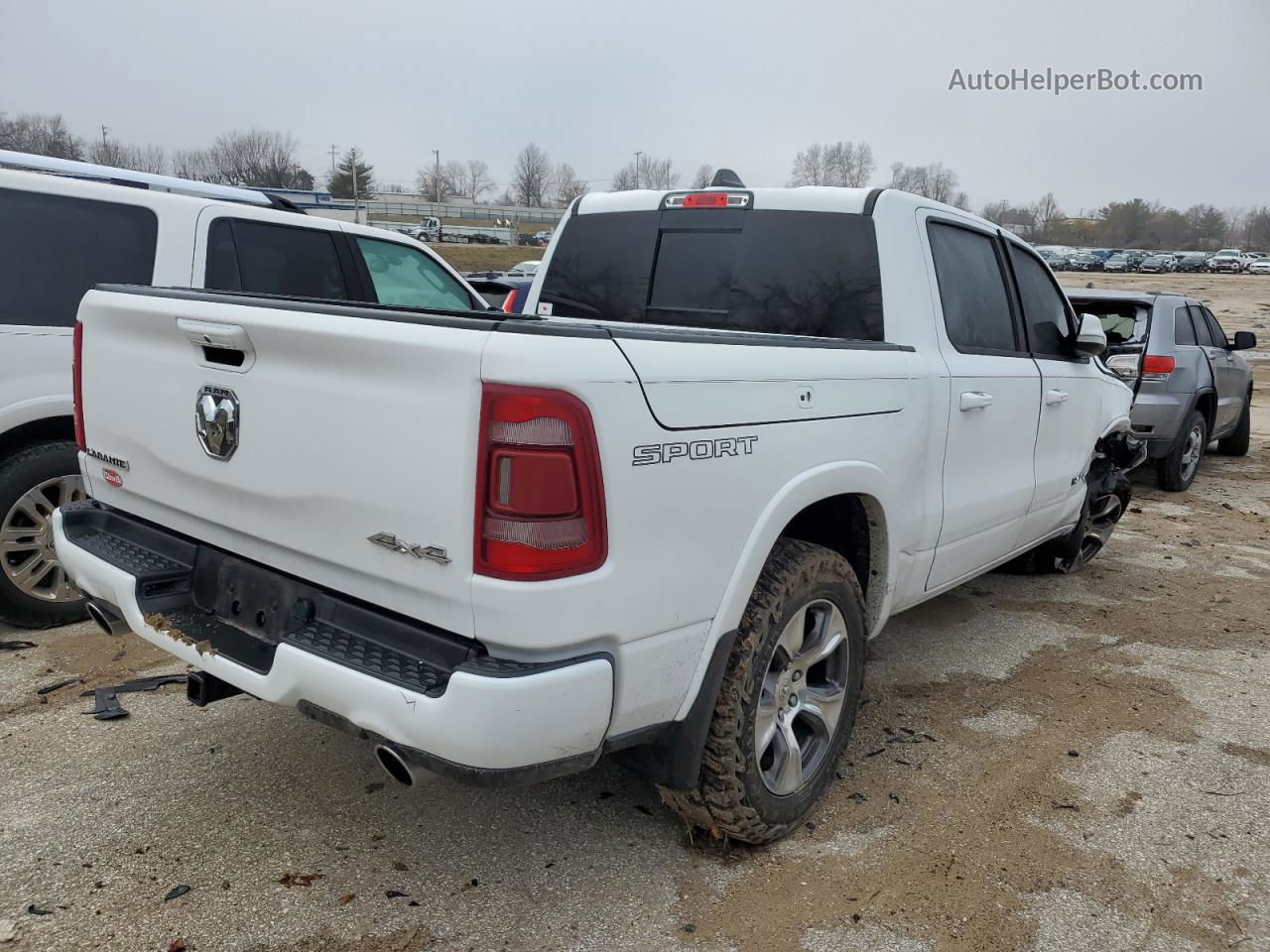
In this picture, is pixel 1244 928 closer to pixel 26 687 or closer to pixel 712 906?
pixel 712 906

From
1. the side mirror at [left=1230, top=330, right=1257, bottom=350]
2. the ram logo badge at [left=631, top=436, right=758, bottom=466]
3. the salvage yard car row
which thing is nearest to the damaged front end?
the salvage yard car row

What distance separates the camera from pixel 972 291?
395 centimetres

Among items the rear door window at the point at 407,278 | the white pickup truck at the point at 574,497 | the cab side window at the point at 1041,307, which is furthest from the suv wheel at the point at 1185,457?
the rear door window at the point at 407,278

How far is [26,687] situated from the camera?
3787 mm

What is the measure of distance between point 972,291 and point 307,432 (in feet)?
9.26

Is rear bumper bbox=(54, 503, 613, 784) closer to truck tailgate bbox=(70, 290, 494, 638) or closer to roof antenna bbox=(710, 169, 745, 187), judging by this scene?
truck tailgate bbox=(70, 290, 494, 638)

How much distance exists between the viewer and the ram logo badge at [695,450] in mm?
2148

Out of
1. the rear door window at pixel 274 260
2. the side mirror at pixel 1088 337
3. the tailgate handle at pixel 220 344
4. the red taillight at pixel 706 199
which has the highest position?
the red taillight at pixel 706 199

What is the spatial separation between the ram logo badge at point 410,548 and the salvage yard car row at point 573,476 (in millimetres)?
13

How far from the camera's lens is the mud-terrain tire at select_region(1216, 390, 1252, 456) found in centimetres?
1040

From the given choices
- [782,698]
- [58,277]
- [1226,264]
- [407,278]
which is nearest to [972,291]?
[782,698]

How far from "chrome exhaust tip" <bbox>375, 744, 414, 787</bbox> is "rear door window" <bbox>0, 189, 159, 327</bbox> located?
3.03m

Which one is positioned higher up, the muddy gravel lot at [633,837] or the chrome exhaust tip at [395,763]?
the chrome exhaust tip at [395,763]

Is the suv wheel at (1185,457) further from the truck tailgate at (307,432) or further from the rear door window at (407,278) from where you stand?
the truck tailgate at (307,432)
